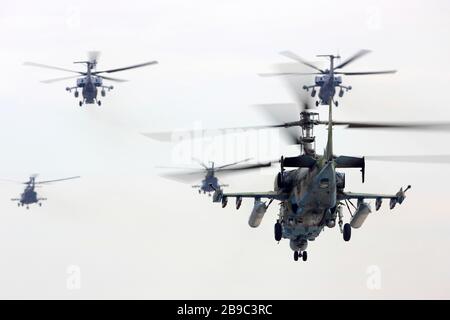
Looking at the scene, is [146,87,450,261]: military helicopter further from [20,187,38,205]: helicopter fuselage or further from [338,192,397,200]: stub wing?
[20,187,38,205]: helicopter fuselage

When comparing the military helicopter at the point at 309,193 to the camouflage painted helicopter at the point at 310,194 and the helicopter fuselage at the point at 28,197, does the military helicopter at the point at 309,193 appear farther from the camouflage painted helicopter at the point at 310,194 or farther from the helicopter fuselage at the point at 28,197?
the helicopter fuselage at the point at 28,197

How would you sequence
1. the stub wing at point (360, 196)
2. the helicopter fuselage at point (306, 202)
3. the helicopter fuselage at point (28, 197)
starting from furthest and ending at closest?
the helicopter fuselage at point (28, 197)
the stub wing at point (360, 196)
the helicopter fuselage at point (306, 202)

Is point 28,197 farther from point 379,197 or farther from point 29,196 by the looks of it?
point 379,197

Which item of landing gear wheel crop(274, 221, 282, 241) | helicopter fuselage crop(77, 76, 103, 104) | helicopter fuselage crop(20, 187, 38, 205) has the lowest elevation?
landing gear wheel crop(274, 221, 282, 241)

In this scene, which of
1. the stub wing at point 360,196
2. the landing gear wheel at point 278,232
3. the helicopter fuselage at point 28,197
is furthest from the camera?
the helicopter fuselage at point 28,197

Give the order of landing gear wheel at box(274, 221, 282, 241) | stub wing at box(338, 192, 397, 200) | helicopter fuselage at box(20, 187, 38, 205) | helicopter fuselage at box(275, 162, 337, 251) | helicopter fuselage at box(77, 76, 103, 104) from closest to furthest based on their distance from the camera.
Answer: helicopter fuselage at box(275, 162, 337, 251), stub wing at box(338, 192, 397, 200), landing gear wheel at box(274, 221, 282, 241), helicopter fuselage at box(77, 76, 103, 104), helicopter fuselage at box(20, 187, 38, 205)

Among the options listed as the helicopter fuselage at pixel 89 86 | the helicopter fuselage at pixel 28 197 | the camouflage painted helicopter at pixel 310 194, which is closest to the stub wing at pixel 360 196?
the camouflage painted helicopter at pixel 310 194

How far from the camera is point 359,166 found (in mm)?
68812

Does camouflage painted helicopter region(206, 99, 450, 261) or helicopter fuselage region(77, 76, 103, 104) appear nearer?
camouflage painted helicopter region(206, 99, 450, 261)

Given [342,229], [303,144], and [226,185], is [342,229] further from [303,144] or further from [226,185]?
[226,185]

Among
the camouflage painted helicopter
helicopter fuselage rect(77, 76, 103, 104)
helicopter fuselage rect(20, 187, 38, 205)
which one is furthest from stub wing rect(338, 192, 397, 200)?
helicopter fuselage rect(20, 187, 38, 205)
